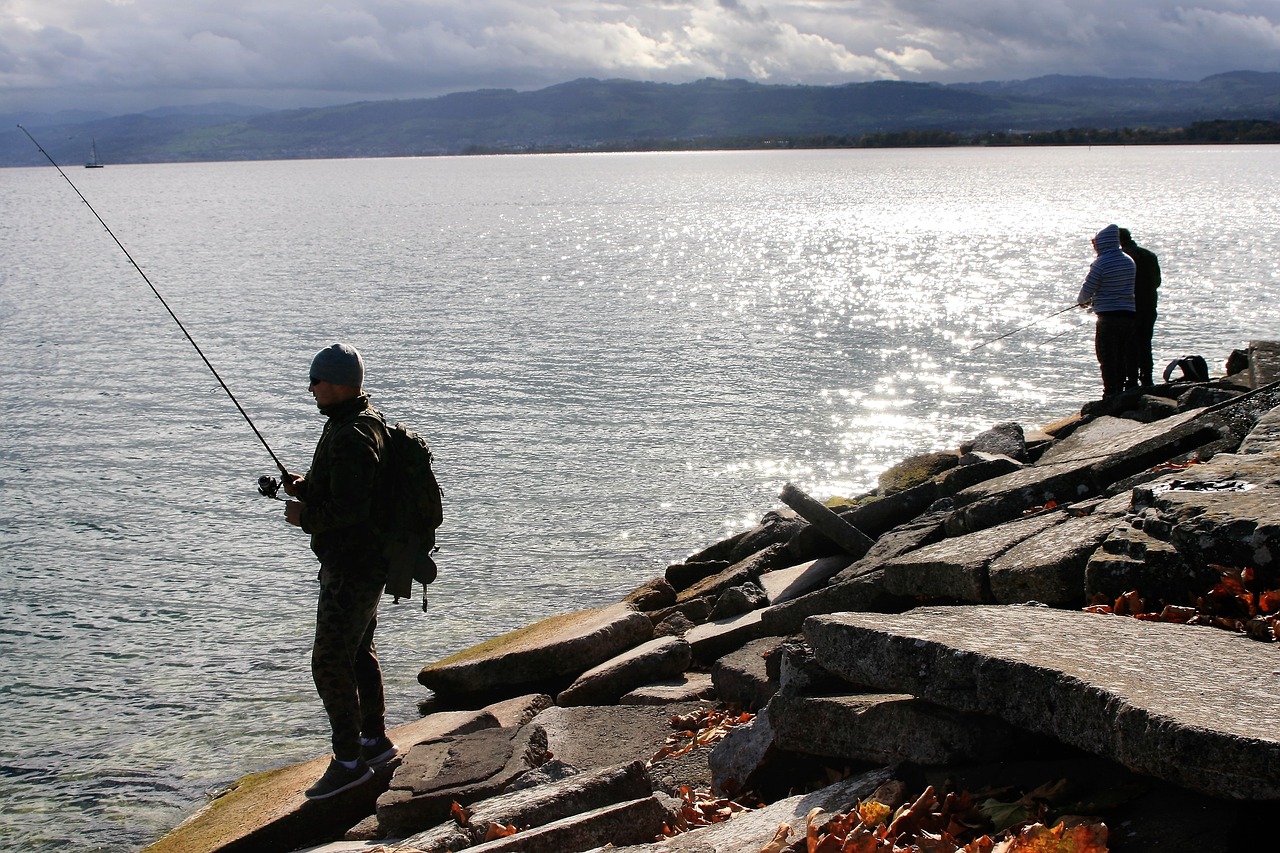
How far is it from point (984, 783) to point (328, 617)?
3.83 m

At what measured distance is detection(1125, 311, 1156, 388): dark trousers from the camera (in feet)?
49.8

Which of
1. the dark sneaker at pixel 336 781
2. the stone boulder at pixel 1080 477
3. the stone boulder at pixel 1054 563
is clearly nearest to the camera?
the stone boulder at pixel 1054 563

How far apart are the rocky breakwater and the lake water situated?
236cm

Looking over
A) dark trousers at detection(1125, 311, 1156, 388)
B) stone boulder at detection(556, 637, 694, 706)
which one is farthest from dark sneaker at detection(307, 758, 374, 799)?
dark trousers at detection(1125, 311, 1156, 388)

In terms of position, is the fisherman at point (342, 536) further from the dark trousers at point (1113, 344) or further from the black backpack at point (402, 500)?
the dark trousers at point (1113, 344)

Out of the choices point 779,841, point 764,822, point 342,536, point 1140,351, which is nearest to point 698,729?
point 764,822

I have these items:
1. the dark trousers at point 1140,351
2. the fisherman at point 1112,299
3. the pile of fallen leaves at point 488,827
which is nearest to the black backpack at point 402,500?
the pile of fallen leaves at point 488,827

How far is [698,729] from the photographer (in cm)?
705

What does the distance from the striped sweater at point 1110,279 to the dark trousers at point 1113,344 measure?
132mm

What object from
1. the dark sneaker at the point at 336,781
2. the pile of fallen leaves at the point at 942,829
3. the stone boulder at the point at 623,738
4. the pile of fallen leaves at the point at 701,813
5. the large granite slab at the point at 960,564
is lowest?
the dark sneaker at the point at 336,781

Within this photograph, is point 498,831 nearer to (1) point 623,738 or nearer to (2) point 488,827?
(2) point 488,827

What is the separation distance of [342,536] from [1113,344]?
1138 centimetres

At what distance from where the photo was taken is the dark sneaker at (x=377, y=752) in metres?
7.17

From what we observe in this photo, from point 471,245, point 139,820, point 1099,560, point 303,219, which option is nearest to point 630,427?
point 139,820
